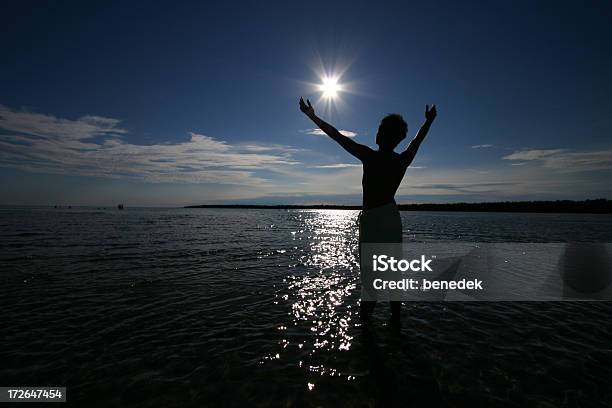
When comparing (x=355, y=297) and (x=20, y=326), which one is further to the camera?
(x=355, y=297)

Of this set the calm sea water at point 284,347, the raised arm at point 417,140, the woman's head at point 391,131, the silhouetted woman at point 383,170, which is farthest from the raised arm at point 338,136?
the calm sea water at point 284,347

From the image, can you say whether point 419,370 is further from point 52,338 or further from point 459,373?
point 52,338

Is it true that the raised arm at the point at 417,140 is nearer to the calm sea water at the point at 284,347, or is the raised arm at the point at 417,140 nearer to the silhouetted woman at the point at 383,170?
the silhouetted woman at the point at 383,170

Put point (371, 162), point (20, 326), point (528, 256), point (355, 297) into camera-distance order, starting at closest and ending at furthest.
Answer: point (371, 162)
point (20, 326)
point (355, 297)
point (528, 256)

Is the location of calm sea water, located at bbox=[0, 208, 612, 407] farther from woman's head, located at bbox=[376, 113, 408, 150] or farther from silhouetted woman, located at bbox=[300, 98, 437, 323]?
woman's head, located at bbox=[376, 113, 408, 150]

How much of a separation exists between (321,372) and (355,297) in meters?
4.22

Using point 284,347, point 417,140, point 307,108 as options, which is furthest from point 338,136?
point 284,347

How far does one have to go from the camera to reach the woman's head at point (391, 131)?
4.86m

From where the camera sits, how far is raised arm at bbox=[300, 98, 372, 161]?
15.0 ft

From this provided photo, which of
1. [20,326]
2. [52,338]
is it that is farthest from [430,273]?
[20,326]

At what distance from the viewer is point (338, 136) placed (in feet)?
15.3

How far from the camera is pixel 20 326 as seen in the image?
578 cm

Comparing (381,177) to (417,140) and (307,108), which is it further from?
(307,108)

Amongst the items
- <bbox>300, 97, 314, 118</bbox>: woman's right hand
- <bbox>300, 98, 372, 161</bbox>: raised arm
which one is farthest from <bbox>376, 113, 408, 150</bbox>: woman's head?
<bbox>300, 97, 314, 118</bbox>: woman's right hand
